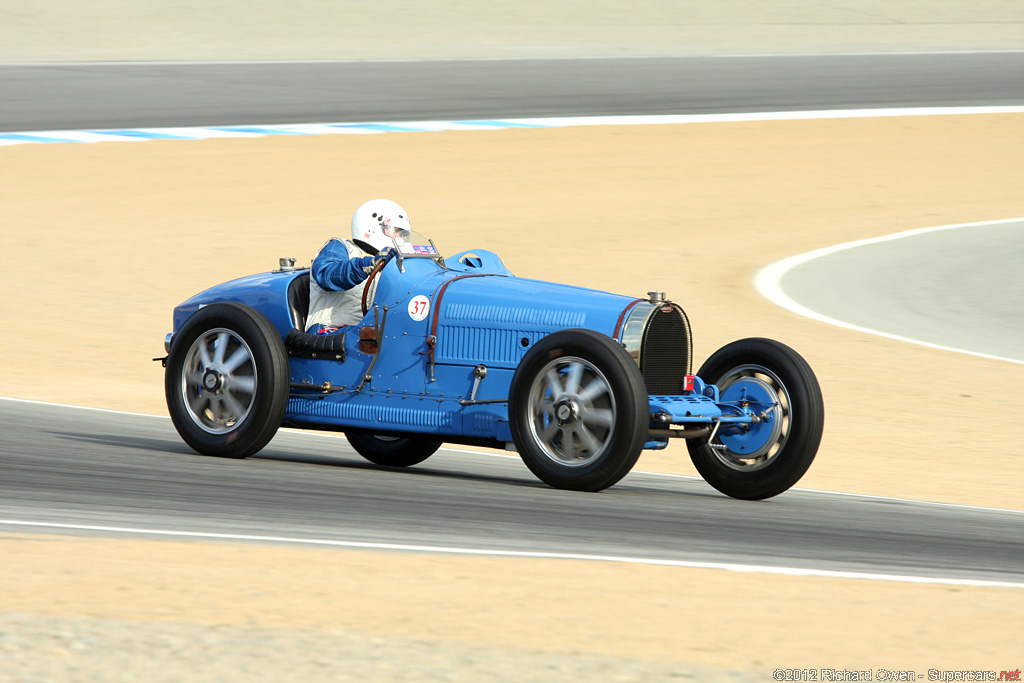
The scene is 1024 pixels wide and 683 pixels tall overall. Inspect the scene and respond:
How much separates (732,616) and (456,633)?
1.04 m

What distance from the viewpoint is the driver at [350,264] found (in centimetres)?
940

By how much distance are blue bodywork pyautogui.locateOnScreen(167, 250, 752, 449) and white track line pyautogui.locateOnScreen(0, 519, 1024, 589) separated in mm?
1701

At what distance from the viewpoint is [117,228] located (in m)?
20.8

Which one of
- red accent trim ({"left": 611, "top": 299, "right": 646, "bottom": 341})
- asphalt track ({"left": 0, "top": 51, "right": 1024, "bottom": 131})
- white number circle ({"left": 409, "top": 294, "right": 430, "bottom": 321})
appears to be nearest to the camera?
red accent trim ({"left": 611, "top": 299, "right": 646, "bottom": 341})

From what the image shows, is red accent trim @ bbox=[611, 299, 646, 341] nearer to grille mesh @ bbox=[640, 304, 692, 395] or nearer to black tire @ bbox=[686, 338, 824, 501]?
grille mesh @ bbox=[640, 304, 692, 395]

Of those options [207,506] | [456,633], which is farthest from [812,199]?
[456,633]

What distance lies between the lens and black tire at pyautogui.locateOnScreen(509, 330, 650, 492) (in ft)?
26.6

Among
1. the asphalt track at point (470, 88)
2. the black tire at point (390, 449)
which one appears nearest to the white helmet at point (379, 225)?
the black tire at point (390, 449)

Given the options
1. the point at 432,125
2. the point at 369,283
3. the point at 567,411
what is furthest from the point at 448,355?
the point at 432,125

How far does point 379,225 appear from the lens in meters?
9.68

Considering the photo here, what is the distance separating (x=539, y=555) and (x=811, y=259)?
1372 centimetres

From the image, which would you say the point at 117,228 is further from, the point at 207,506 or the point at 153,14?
the point at 153,14

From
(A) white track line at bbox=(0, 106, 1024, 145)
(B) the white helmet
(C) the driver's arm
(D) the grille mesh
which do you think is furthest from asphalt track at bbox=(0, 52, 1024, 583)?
(A) white track line at bbox=(0, 106, 1024, 145)

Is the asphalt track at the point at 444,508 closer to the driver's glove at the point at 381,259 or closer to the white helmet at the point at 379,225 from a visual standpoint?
the driver's glove at the point at 381,259
